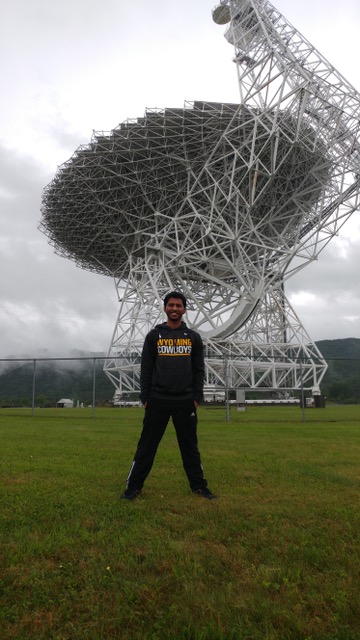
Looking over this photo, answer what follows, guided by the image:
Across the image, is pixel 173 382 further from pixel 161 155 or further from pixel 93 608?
pixel 161 155

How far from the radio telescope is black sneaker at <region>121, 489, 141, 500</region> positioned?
1777cm

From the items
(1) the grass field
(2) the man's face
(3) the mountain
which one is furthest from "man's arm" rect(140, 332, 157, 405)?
(3) the mountain

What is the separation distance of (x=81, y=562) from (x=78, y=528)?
0.65 meters

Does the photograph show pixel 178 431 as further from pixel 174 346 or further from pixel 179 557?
pixel 179 557

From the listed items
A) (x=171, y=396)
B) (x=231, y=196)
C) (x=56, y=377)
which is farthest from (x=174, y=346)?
(x=231, y=196)

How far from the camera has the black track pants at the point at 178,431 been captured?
4.41m

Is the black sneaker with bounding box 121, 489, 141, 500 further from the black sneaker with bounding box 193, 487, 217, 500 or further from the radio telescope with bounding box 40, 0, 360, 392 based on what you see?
the radio telescope with bounding box 40, 0, 360, 392

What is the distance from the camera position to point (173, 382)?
14.5 feet

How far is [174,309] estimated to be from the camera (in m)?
4.62

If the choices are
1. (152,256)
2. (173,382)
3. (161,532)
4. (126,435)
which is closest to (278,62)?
(152,256)

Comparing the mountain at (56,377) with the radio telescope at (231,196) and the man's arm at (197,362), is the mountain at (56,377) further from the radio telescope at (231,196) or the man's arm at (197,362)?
the man's arm at (197,362)

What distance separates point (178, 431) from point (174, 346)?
81cm

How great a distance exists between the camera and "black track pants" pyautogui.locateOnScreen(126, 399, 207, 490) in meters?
4.41

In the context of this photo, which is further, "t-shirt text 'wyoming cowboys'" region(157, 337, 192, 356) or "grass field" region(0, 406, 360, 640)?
"t-shirt text 'wyoming cowboys'" region(157, 337, 192, 356)
